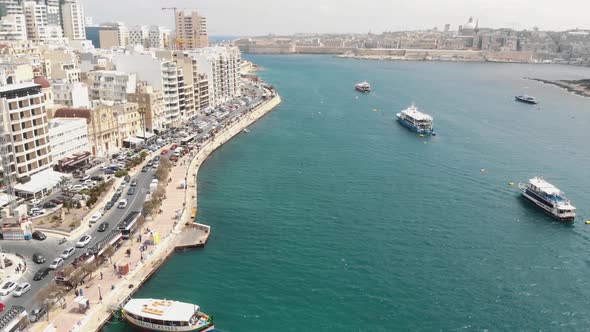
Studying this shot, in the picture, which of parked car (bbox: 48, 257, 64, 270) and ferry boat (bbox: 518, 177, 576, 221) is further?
ferry boat (bbox: 518, 177, 576, 221)

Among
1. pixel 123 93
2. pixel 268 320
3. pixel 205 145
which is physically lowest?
pixel 268 320

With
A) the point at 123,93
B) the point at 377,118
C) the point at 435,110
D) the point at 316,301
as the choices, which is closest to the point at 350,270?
the point at 316,301

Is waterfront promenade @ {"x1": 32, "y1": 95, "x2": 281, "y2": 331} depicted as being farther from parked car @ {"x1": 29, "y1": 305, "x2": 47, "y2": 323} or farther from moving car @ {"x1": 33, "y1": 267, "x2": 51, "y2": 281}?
moving car @ {"x1": 33, "y1": 267, "x2": 51, "y2": 281}

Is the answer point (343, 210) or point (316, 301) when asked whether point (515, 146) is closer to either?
point (343, 210)

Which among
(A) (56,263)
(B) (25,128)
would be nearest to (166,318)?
(A) (56,263)

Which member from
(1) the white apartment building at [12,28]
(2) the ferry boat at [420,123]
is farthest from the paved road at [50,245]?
(1) the white apartment building at [12,28]

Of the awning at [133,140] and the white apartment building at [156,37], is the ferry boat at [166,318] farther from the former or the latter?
the white apartment building at [156,37]

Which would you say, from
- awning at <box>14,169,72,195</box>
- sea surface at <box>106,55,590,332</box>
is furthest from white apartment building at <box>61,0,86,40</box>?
awning at <box>14,169,72,195</box>
